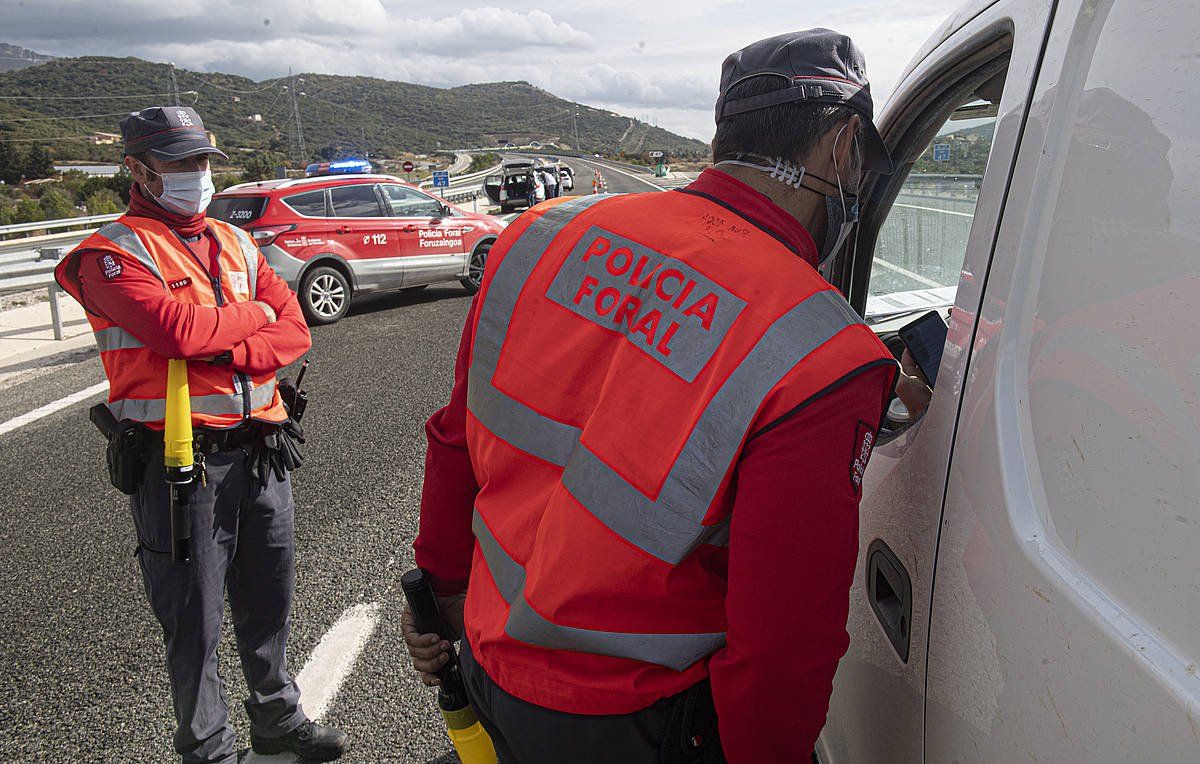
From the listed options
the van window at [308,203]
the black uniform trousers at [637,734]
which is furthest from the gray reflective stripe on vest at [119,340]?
the van window at [308,203]

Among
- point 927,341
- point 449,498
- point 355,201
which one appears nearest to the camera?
point 927,341

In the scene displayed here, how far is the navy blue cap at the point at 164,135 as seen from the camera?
2.52 metres

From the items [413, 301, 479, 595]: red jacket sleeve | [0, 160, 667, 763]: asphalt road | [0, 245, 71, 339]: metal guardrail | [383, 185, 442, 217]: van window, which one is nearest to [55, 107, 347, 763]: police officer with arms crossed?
[0, 160, 667, 763]: asphalt road

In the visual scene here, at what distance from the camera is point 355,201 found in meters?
9.94

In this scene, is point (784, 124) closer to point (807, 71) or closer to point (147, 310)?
point (807, 71)

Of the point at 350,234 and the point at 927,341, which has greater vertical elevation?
the point at 927,341

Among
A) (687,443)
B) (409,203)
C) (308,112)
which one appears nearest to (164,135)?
(687,443)

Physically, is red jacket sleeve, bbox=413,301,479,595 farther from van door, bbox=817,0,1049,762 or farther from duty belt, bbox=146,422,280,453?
duty belt, bbox=146,422,280,453

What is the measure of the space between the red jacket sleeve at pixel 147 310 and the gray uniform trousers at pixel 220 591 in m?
0.32

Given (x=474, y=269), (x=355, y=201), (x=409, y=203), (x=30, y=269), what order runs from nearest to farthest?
(x=30, y=269) → (x=355, y=201) → (x=409, y=203) → (x=474, y=269)

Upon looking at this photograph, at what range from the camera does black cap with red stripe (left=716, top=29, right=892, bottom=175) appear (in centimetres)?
127

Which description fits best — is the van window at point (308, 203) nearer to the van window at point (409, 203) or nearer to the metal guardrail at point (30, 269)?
the van window at point (409, 203)

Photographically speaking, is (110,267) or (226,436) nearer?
(110,267)

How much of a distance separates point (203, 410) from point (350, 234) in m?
7.70
